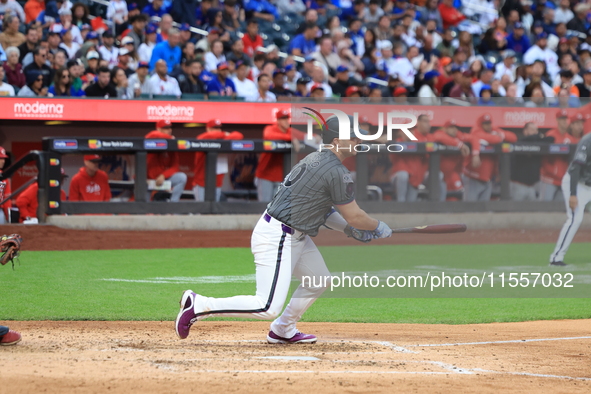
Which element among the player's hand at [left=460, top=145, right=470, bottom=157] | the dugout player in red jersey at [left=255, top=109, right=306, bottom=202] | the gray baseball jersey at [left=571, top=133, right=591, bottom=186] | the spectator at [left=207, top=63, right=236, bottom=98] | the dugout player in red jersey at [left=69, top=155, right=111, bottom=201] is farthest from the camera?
the spectator at [left=207, top=63, right=236, bottom=98]

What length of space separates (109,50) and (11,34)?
1772 millimetres

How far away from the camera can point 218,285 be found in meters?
9.02

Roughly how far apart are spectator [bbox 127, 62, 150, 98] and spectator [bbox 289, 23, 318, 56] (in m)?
4.46

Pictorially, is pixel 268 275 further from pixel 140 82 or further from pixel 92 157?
pixel 140 82

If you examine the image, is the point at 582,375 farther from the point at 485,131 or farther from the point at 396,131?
the point at 485,131

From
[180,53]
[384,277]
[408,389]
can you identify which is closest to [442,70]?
[180,53]

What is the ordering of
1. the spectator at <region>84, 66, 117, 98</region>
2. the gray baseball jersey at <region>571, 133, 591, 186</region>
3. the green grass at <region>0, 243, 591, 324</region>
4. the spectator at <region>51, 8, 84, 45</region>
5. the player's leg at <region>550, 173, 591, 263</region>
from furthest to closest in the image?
the spectator at <region>51, 8, 84, 45</region>
the spectator at <region>84, 66, 117, 98</region>
the player's leg at <region>550, 173, 591, 263</region>
the gray baseball jersey at <region>571, 133, 591, 186</region>
the green grass at <region>0, 243, 591, 324</region>

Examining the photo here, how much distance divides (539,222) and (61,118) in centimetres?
784

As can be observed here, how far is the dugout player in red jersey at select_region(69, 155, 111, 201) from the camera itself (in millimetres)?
12844

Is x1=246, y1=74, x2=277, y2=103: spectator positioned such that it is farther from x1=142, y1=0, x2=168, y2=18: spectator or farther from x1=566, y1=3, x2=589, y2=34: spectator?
x1=566, y1=3, x2=589, y2=34: spectator

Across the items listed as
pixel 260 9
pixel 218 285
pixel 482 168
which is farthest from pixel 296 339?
pixel 260 9

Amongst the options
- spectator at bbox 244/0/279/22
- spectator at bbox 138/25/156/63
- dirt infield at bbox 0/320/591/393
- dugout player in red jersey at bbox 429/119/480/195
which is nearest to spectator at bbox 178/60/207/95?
spectator at bbox 138/25/156/63

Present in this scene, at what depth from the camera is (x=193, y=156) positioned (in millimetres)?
Answer: 13812

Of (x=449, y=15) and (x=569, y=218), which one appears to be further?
(x=449, y=15)
